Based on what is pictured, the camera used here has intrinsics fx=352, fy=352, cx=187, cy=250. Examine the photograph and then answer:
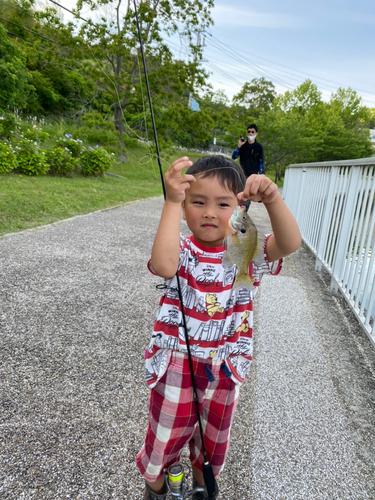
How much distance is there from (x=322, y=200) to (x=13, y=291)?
4.78 meters

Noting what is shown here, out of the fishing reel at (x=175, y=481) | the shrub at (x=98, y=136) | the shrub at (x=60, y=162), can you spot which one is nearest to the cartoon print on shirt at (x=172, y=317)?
the fishing reel at (x=175, y=481)

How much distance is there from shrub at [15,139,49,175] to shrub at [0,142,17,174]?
1.31 ft

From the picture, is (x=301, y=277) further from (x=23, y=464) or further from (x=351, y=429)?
(x=23, y=464)

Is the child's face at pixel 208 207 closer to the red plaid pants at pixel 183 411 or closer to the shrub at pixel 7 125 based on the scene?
the red plaid pants at pixel 183 411

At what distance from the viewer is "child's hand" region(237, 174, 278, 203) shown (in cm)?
112

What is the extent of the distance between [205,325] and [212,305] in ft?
0.27

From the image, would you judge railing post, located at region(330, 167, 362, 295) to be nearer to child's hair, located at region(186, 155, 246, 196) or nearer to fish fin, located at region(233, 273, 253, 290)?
child's hair, located at region(186, 155, 246, 196)

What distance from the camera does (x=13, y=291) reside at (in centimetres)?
358

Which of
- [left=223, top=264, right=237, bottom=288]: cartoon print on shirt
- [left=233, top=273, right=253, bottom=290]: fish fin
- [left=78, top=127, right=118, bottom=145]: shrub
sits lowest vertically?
[left=223, top=264, right=237, bottom=288]: cartoon print on shirt

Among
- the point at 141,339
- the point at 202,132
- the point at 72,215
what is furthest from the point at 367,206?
the point at 202,132

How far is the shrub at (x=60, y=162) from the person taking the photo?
10430 mm

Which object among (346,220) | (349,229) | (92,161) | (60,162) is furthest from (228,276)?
(92,161)

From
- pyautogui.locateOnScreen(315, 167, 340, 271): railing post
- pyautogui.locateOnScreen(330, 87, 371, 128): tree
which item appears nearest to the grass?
Result: pyautogui.locateOnScreen(315, 167, 340, 271): railing post

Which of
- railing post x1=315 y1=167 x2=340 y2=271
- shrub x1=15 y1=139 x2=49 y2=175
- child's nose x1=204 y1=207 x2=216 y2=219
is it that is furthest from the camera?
shrub x1=15 y1=139 x2=49 y2=175
